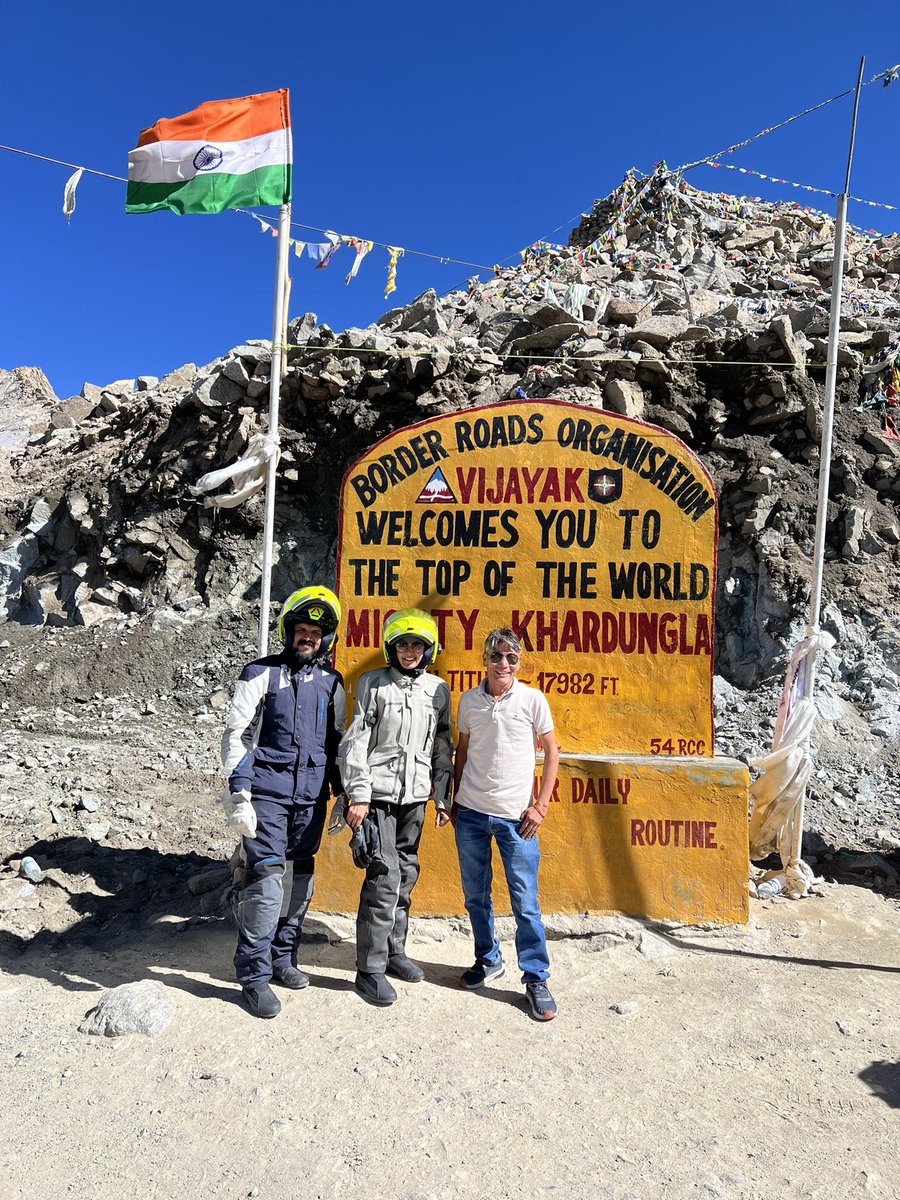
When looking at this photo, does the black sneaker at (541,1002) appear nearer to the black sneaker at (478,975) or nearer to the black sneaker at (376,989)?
the black sneaker at (478,975)

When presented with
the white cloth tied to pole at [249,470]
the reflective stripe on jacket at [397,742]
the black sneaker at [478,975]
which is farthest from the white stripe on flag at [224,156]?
the black sneaker at [478,975]

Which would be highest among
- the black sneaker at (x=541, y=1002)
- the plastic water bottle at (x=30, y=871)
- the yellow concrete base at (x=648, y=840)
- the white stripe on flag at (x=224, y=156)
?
the white stripe on flag at (x=224, y=156)

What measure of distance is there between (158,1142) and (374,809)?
1.60m

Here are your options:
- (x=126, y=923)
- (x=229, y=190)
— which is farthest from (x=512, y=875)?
(x=229, y=190)

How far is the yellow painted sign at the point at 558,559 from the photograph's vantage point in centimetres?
498

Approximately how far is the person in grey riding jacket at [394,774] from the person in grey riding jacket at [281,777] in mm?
198

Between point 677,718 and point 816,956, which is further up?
point 677,718

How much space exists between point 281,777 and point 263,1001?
103 centimetres

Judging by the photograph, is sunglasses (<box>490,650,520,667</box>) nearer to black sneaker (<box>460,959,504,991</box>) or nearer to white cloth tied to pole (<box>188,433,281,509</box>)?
black sneaker (<box>460,959,504,991</box>)

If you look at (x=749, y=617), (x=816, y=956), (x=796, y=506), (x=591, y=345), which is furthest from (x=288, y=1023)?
(x=591, y=345)

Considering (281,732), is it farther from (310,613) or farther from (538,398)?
(538,398)

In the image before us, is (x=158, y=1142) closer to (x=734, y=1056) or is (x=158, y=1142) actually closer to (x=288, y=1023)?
(x=288, y=1023)

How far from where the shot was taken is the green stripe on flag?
5723 millimetres

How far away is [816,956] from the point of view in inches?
187
